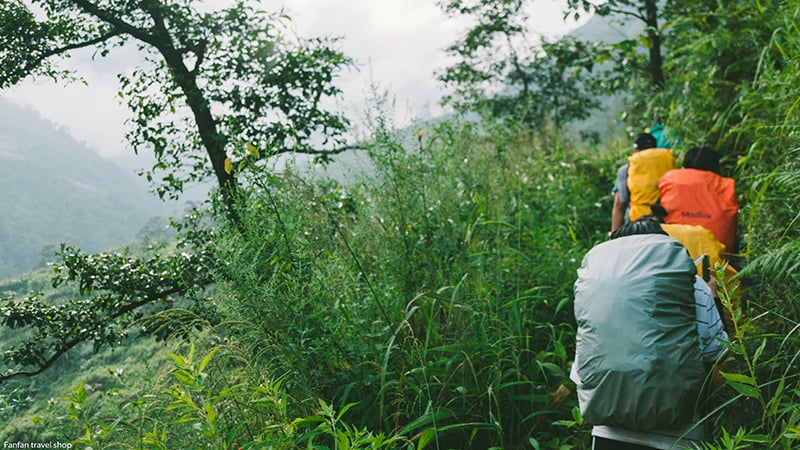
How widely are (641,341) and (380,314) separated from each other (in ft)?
4.57

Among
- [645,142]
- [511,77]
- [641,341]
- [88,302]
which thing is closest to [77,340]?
[88,302]

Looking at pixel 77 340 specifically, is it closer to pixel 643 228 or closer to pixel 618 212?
pixel 643 228

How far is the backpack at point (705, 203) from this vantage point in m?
3.68

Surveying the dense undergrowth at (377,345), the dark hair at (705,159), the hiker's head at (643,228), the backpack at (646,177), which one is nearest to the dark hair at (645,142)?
the backpack at (646,177)

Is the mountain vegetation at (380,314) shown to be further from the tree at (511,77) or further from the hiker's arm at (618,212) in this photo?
the tree at (511,77)

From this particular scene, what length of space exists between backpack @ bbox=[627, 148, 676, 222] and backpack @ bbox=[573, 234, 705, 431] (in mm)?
2566

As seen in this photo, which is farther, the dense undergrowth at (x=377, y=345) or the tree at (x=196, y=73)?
the tree at (x=196, y=73)

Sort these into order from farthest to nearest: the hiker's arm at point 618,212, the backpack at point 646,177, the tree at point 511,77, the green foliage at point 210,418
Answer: the tree at point 511,77, the hiker's arm at point 618,212, the backpack at point 646,177, the green foliage at point 210,418

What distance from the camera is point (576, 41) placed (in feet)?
23.9

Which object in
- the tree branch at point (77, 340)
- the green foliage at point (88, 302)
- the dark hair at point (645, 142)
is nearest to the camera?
the tree branch at point (77, 340)

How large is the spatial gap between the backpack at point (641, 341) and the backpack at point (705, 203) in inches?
74.1

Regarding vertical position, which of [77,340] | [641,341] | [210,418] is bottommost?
[641,341]

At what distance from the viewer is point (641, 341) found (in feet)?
6.53

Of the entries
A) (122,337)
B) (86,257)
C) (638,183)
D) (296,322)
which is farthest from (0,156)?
(638,183)
